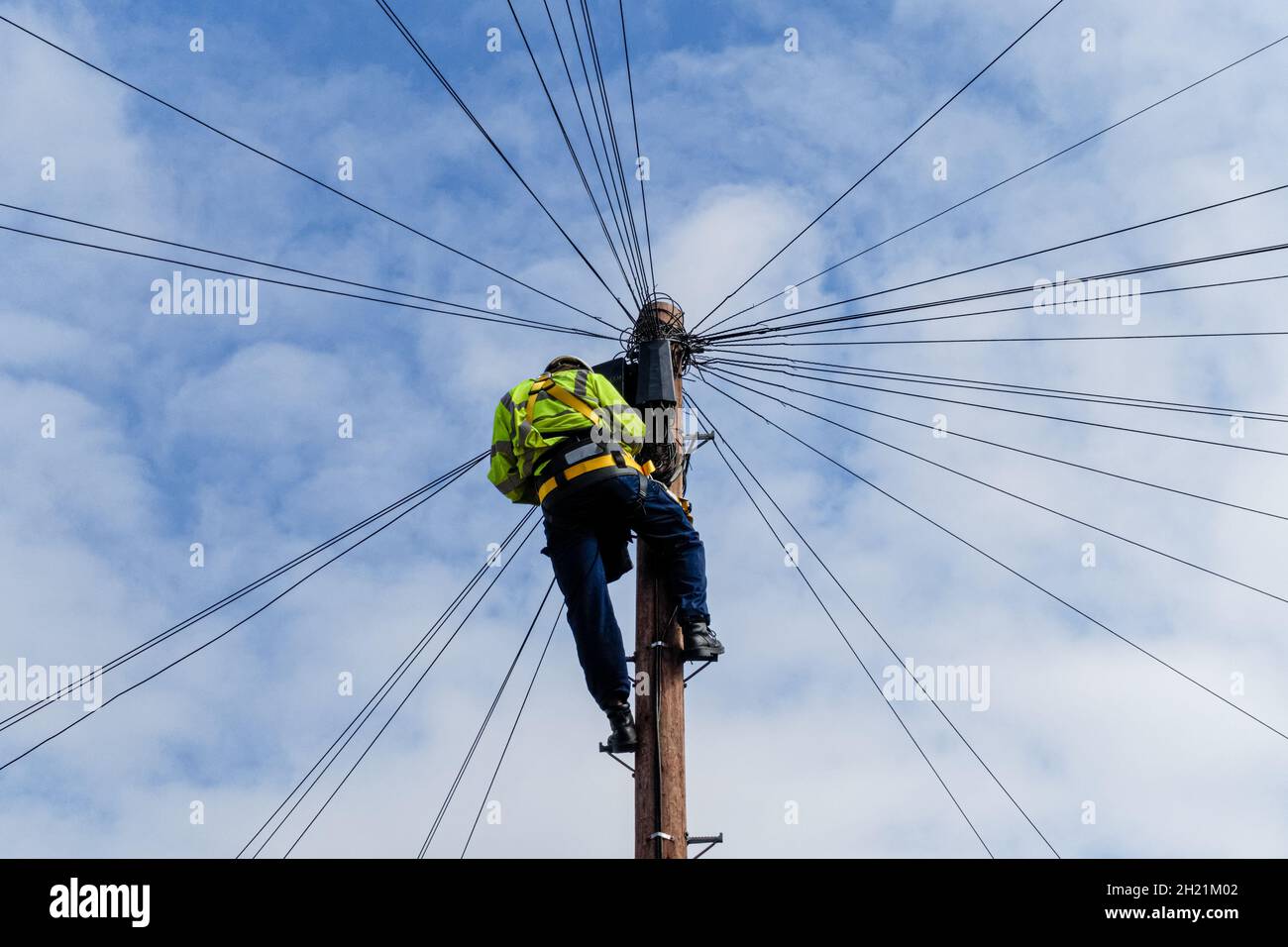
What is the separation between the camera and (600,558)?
6605 millimetres

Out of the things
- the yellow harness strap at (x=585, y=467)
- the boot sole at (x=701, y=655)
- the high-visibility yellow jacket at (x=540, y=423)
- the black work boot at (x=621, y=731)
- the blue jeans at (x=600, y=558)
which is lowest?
the black work boot at (x=621, y=731)

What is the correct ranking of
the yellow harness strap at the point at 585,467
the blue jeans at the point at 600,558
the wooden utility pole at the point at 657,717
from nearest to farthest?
the wooden utility pole at the point at 657,717 → the blue jeans at the point at 600,558 → the yellow harness strap at the point at 585,467

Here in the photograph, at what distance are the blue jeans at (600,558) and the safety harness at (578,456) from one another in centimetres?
6

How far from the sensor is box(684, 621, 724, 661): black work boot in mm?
6371

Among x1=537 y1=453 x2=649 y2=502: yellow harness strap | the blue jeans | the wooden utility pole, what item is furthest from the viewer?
x1=537 y1=453 x2=649 y2=502: yellow harness strap

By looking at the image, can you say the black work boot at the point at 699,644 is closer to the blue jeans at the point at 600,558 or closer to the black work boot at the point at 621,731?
the blue jeans at the point at 600,558

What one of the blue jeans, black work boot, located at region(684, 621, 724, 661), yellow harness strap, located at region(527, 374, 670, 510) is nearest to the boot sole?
black work boot, located at region(684, 621, 724, 661)

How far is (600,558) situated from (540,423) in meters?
0.79

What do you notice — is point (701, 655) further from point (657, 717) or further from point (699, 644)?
point (657, 717)

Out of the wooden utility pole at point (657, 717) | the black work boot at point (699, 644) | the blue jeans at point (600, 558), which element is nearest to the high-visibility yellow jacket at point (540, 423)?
the blue jeans at point (600, 558)

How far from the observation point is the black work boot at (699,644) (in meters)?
6.37

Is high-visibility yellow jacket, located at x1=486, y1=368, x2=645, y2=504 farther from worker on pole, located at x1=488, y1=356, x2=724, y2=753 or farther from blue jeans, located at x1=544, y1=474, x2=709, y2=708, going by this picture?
blue jeans, located at x1=544, y1=474, x2=709, y2=708

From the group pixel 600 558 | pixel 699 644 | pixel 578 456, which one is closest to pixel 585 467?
pixel 578 456
